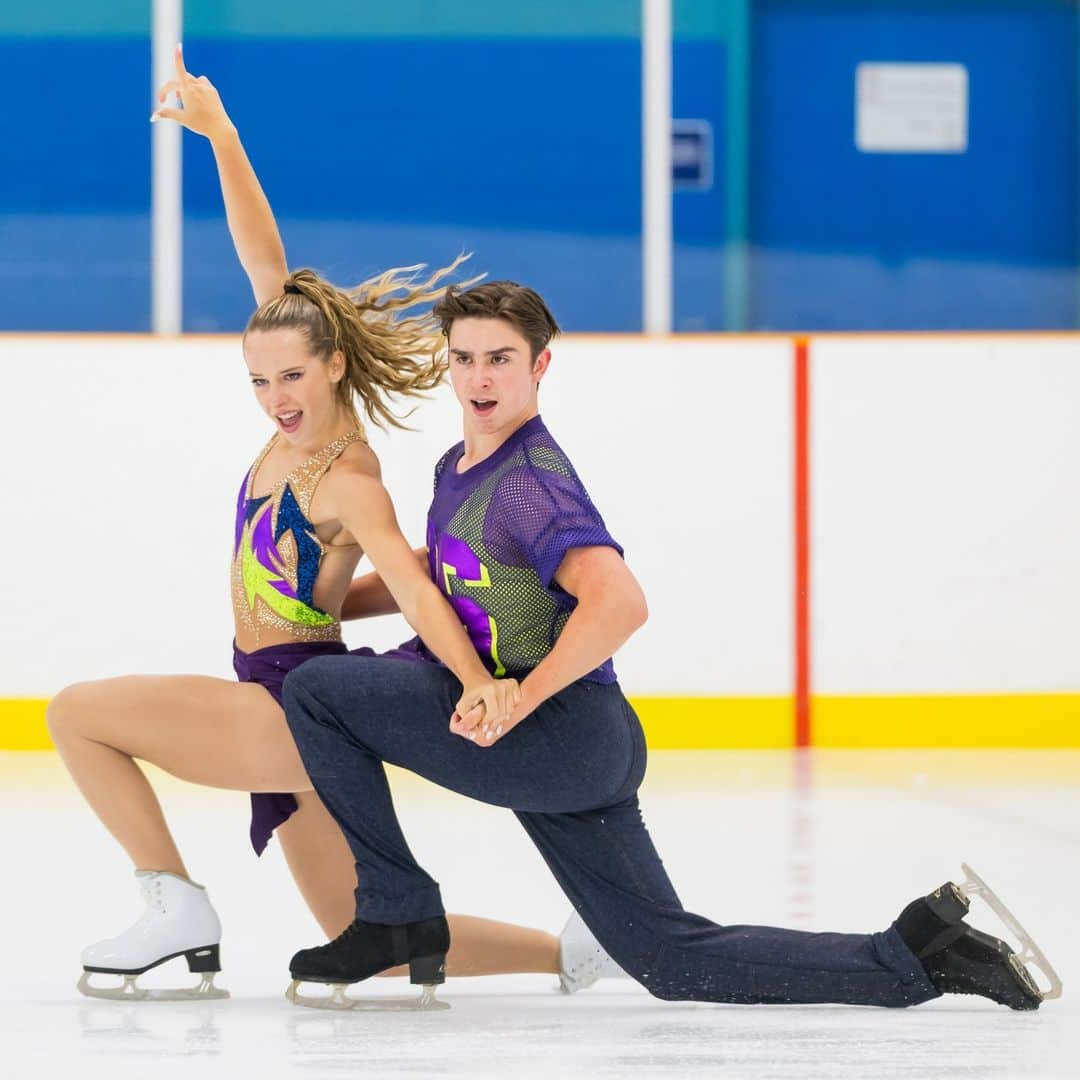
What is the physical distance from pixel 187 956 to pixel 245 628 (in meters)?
0.46

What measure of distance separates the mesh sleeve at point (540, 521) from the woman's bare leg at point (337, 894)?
521 millimetres

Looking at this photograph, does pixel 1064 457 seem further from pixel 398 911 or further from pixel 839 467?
pixel 398 911

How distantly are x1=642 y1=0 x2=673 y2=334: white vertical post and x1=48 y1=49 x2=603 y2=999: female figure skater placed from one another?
11.3ft

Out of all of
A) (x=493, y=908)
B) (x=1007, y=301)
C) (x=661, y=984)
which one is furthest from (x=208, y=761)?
(x=1007, y=301)

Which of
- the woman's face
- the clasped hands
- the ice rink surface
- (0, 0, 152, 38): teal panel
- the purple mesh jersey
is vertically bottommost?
the ice rink surface

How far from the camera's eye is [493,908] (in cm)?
343

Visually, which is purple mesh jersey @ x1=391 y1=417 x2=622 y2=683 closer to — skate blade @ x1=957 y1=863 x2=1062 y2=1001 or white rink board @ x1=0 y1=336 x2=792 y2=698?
skate blade @ x1=957 y1=863 x2=1062 y2=1001

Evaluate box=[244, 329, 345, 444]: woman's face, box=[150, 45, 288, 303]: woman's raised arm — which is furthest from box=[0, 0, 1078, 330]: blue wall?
box=[244, 329, 345, 444]: woman's face

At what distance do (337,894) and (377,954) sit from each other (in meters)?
0.26

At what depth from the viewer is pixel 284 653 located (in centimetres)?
268

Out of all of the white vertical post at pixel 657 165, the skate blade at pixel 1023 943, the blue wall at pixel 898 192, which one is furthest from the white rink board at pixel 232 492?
the skate blade at pixel 1023 943

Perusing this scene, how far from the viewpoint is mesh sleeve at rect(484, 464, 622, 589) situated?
2410mm

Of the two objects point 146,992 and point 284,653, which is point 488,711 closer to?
point 284,653

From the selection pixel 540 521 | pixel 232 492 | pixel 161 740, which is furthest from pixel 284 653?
pixel 232 492
